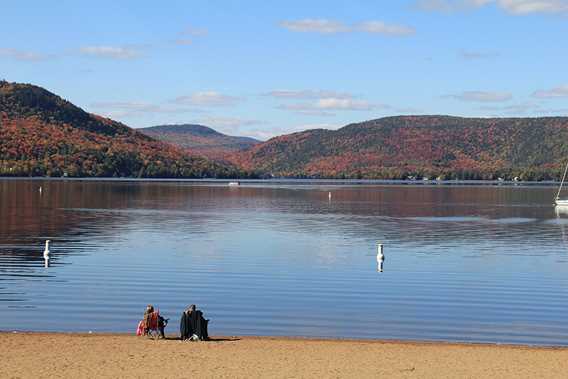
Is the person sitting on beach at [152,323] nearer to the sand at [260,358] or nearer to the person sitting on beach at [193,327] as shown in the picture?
the sand at [260,358]

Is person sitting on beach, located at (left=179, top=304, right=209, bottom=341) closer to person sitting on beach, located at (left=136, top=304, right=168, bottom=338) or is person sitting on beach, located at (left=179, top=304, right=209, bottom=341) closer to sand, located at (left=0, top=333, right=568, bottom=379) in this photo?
sand, located at (left=0, top=333, right=568, bottom=379)

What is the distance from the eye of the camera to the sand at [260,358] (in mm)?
24438

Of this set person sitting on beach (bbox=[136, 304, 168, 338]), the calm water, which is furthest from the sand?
the calm water

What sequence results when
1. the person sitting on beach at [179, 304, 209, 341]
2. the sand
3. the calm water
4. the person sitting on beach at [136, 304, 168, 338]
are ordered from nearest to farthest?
1. the sand
2. the person sitting on beach at [179, 304, 209, 341]
3. the person sitting on beach at [136, 304, 168, 338]
4. the calm water

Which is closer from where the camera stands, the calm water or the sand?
the sand

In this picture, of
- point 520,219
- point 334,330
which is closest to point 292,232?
point 520,219

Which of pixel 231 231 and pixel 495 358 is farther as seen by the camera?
pixel 231 231

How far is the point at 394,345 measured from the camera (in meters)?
29.3

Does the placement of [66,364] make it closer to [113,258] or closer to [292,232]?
[113,258]

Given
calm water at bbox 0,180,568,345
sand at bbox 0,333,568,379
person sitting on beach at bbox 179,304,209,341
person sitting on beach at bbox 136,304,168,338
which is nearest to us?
sand at bbox 0,333,568,379

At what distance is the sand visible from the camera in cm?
2444

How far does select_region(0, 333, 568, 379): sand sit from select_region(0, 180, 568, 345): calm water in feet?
10.1

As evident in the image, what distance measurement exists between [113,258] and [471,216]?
63019 millimetres

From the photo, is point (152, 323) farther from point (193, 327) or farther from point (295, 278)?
point (295, 278)
